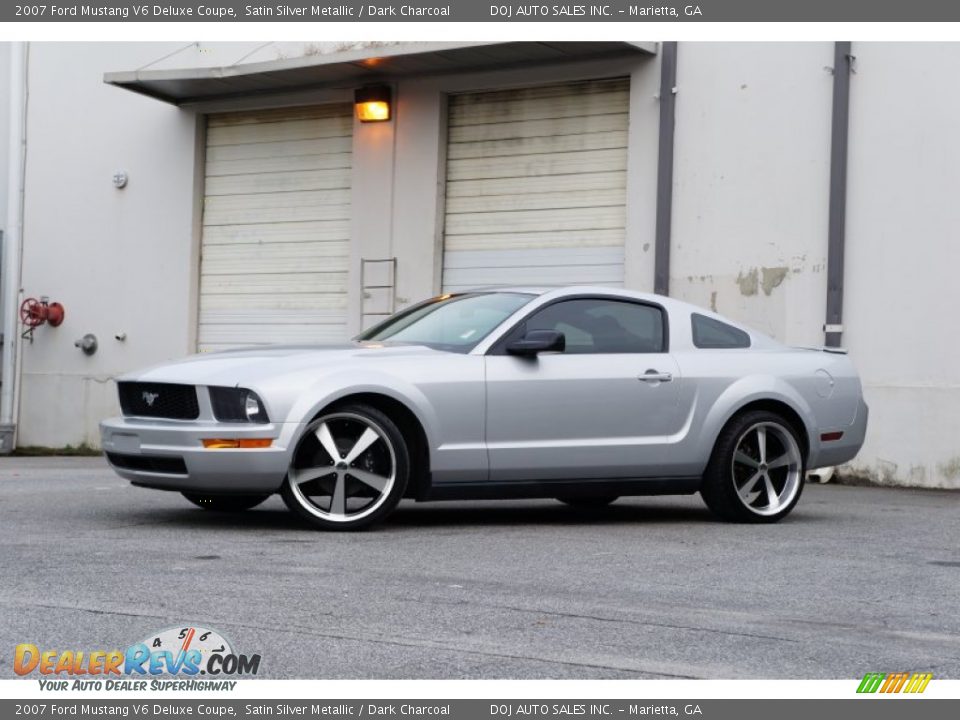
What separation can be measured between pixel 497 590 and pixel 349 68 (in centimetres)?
1168

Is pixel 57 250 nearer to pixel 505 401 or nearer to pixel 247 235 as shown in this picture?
pixel 247 235

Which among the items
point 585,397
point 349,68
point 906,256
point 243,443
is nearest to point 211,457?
point 243,443

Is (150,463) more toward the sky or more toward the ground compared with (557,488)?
more toward the sky

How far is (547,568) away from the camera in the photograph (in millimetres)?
7215

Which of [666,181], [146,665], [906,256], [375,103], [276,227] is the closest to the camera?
[146,665]

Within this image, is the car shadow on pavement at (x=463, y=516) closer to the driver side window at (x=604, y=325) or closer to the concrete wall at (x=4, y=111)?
the driver side window at (x=604, y=325)

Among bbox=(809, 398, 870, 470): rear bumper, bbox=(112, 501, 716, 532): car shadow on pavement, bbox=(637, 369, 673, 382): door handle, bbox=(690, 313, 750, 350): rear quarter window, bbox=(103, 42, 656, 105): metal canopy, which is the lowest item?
bbox=(112, 501, 716, 532): car shadow on pavement

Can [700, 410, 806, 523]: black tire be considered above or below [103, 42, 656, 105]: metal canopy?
below

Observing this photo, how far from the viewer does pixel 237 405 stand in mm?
8273

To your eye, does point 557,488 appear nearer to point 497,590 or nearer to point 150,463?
point 150,463

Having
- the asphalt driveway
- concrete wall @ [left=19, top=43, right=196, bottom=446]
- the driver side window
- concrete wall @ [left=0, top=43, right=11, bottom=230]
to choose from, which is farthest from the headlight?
concrete wall @ [left=0, top=43, right=11, bottom=230]

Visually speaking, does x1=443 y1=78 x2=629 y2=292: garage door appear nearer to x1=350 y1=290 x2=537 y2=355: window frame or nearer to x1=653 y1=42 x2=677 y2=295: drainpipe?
x1=653 y1=42 x2=677 y2=295: drainpipe

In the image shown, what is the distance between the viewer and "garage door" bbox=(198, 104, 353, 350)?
60.3 feet

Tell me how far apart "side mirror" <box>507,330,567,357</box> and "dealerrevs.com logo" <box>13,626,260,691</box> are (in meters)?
3.94
